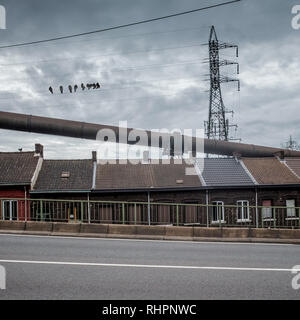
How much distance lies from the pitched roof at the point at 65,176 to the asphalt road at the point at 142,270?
16924 millimetres

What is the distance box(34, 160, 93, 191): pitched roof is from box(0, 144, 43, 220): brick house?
0.70 m

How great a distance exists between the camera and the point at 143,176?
93.1 feet

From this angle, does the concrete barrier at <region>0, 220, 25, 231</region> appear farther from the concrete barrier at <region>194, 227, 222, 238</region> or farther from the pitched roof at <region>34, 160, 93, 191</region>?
the pitched roof at <region>34, 160, 93, 191</region>

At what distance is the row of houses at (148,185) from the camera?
26.1m

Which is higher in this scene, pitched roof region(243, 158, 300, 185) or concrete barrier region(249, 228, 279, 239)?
pitched roof region(243, 158, 300, 185)

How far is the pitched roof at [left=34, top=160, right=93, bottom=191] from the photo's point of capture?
26641 millimetres

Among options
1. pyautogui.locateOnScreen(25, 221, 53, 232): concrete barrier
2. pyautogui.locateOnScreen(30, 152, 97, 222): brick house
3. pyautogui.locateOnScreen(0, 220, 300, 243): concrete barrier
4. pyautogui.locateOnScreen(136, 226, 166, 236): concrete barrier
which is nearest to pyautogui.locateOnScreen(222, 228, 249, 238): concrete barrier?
pyautogui.locateOnScreen(0, 220, 300, 243): concrete barrier

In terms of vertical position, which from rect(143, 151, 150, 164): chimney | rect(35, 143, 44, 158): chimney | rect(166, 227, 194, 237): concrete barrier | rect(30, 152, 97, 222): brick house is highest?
rect(35, 143, 44, 158): chimney

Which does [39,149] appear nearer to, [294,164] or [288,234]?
[288,234]

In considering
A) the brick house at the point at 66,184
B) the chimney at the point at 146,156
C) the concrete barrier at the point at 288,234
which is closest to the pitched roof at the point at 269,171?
the chimney at the point at 146,156

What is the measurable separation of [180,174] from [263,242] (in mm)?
17587

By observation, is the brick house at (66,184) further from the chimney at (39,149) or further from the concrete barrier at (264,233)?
the concrete barrier at (264,233)
